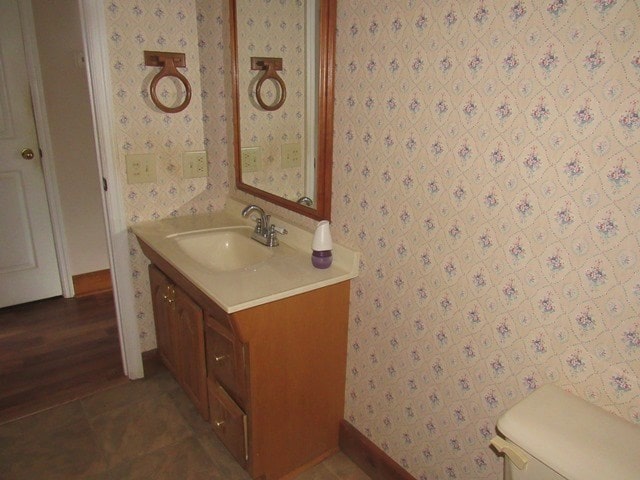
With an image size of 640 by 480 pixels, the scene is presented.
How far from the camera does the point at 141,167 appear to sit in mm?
2070

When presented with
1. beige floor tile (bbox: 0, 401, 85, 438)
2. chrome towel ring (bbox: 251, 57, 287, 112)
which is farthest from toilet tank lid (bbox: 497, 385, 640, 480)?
beige floor tile (bbox: 0, 401, 85, 438)

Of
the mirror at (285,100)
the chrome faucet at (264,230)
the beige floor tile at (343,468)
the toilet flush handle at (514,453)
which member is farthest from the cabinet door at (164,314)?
the toilet flush handle at (514,453)

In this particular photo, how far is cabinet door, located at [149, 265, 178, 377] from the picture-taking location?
194 centimetres

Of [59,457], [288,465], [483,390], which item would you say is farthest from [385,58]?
[59,457]

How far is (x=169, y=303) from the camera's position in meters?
1.94

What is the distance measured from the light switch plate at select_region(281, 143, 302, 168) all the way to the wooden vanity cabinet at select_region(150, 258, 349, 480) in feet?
1.64

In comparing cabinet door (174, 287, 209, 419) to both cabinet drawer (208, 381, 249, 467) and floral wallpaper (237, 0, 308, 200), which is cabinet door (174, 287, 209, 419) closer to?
cabinet drawer (208, 381, 249, 467)

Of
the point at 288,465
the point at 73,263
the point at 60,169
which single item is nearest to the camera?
the point at 288,465

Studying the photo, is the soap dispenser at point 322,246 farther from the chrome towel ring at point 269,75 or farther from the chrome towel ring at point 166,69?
the chrome towel ring at point 166,69

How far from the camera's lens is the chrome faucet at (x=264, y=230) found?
1830 millimetres

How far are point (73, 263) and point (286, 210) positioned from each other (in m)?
2.01

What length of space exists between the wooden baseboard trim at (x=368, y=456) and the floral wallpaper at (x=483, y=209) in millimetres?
41

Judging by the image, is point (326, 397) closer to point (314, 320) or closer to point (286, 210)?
point (314, 320)

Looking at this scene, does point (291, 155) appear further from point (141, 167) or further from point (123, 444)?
point (123, 444)
